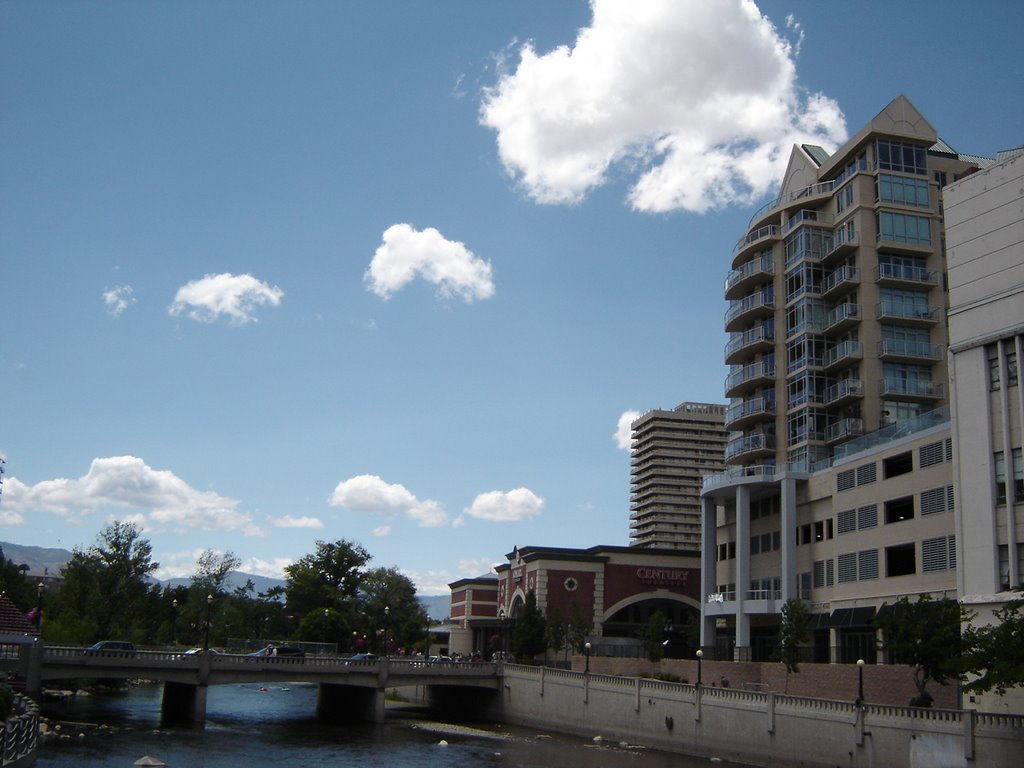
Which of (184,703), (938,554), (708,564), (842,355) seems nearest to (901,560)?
(938,554)

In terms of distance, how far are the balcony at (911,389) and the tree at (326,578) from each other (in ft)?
256

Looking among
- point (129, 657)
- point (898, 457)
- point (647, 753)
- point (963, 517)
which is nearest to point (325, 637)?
point (129, 657)

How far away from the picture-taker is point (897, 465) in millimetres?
65375

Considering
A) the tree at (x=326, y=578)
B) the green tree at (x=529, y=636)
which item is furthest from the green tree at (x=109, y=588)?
the green tree at (x=529, y=636)

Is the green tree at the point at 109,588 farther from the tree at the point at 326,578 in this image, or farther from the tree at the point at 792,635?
the tree at the point at 792,635

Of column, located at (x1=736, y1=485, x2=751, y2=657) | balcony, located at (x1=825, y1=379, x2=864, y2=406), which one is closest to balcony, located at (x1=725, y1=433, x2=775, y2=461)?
column, located at (x1=736, y1=485, x2=751, y2=657)

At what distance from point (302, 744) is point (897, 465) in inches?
1587

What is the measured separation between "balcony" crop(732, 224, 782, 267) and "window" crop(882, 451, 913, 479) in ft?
85.0

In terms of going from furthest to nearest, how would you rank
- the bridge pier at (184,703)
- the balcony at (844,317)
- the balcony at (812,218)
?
1. the balcony at (812,218)
2. the balcony at (844,317)
3. the bridge pier at (184,703)

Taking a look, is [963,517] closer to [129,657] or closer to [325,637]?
[129,657]

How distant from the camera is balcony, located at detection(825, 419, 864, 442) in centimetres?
7606

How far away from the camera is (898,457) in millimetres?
65062

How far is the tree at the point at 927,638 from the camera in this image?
4709cm

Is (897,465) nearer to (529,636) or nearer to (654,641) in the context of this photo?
(654,641)
